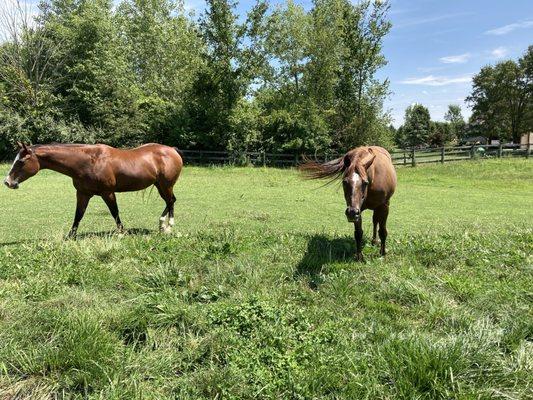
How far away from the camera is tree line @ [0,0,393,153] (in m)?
28.0

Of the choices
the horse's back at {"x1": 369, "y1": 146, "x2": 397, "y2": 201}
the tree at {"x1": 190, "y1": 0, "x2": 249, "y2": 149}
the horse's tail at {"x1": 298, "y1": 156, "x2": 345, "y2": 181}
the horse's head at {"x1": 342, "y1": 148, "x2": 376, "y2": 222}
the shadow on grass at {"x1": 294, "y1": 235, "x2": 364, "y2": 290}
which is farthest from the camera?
the tree at {"x1": 190, "y1": 0, "x2": 249, "y2": 149}

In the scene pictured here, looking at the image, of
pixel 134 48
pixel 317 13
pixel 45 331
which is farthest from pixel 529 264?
pixel 134 48

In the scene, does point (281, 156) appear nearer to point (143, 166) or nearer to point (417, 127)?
point (143, 166)

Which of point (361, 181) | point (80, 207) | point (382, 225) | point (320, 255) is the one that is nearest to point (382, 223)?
point (382, 225)

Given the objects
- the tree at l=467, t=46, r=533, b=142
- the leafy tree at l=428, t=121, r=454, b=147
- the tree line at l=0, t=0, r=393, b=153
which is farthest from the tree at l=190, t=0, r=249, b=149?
the leafy tree at l=428, t=121, r=454, b=147

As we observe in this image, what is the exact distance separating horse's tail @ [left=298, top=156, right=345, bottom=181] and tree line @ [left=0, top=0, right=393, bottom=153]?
21913 mm

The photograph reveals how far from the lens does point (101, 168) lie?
7918 millimetres

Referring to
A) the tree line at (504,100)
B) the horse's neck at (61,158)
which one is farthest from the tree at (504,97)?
the horse's neck at (61,158)

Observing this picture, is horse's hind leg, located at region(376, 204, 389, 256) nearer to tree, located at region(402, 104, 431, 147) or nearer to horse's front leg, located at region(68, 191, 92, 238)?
horse's front leg, located at region(68, 191, 92, 238)

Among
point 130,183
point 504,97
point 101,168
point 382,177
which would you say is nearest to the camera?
point 382,177

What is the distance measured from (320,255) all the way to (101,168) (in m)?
4.55

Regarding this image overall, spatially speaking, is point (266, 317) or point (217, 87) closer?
point (266, 317)

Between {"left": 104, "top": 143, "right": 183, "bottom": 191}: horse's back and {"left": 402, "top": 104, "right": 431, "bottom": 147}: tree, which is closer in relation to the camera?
{"left": 104, "top": 143, "right": 183, "bottom": 191}: horse's back

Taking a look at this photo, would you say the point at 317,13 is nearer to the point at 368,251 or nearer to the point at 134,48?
the point at 134,48
